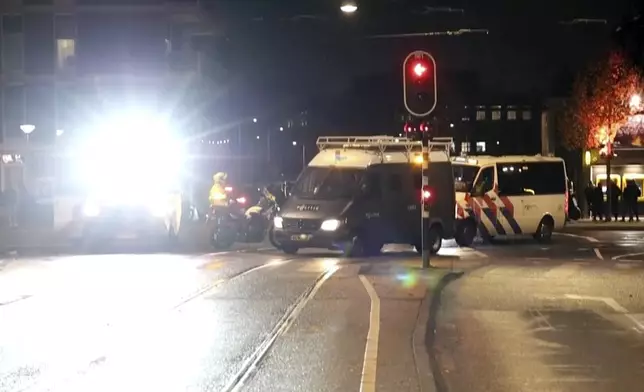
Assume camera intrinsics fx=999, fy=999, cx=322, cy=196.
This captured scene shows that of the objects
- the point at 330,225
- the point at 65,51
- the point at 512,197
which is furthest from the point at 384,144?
the point at 65,51

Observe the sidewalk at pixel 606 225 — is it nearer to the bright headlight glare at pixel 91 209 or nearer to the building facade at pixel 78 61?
the bright headlight glare at pixel 91 209

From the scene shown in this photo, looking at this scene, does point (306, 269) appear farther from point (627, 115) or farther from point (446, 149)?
point (627, 115)

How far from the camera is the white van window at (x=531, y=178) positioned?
27781 millimetres

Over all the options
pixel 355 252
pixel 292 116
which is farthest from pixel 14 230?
pixel 292 116

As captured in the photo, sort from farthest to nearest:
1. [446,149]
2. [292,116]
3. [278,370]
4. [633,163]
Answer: [292,116] < [633,163] < [446,149] < [278,370]

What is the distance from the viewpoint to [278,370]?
9242 millimetres

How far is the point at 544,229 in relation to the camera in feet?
93.1

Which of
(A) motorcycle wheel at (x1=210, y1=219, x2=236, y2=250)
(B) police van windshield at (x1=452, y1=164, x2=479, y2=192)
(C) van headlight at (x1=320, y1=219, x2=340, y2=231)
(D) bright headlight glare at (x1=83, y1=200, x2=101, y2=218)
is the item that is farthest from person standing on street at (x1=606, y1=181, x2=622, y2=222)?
(D) bright headlight glare at (x1=83, y1=200, x2=101, y2=218)

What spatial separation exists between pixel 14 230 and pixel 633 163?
93.6 feet

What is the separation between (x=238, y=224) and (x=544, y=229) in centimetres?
893

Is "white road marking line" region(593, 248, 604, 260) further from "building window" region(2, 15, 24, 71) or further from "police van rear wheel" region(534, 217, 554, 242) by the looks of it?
"building window" region(2, 15, 24, 71)

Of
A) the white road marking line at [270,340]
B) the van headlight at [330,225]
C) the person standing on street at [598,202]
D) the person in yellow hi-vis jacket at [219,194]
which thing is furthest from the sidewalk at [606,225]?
the white road marking line at [270,340]

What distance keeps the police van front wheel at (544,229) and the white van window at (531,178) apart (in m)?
0.79

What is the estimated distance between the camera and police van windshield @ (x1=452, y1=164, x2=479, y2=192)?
1100 inches
